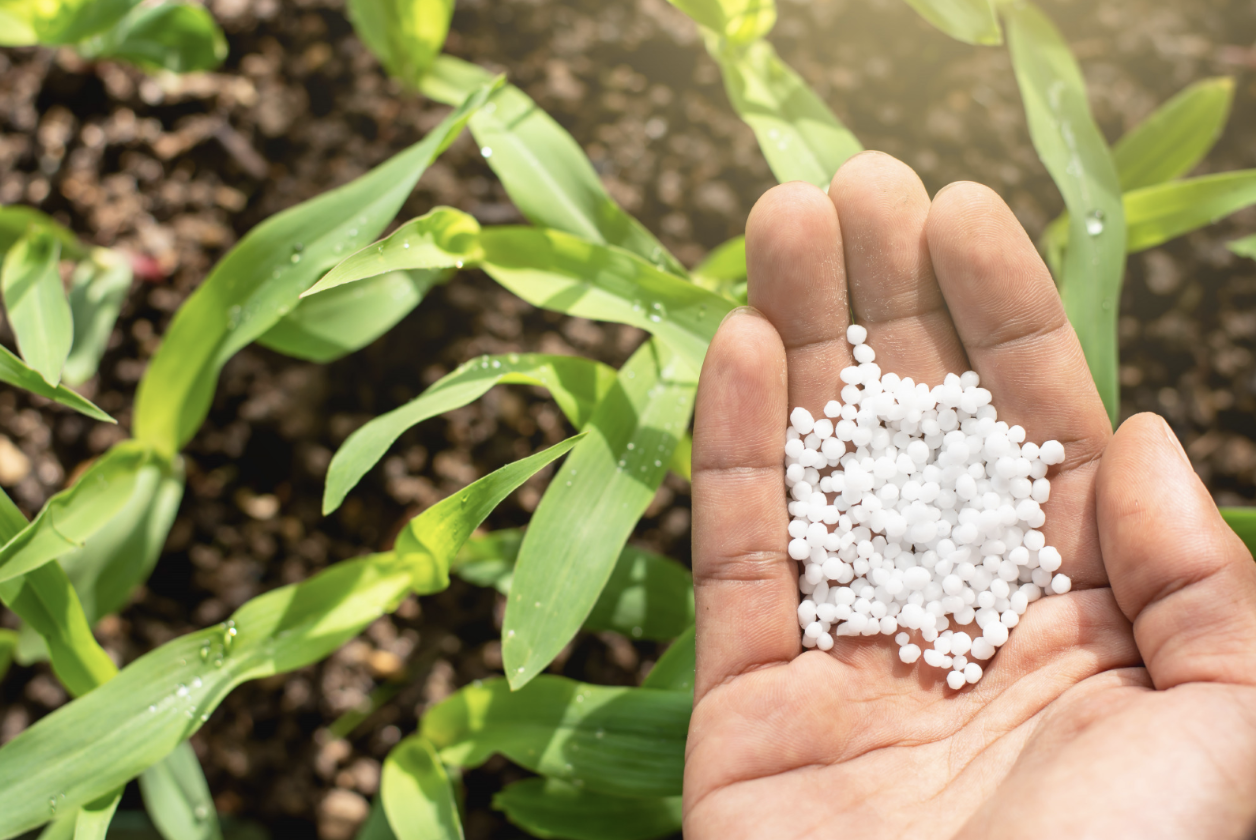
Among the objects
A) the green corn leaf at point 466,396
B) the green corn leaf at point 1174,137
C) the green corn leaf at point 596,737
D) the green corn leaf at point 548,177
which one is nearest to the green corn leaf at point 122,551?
the green corn leaf at point 466,396

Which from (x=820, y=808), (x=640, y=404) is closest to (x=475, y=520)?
(x=640, y=404)

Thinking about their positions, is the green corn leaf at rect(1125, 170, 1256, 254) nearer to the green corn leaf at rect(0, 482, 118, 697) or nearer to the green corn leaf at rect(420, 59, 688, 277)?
the green corn leaf at rect(420, 59, 688, 277)

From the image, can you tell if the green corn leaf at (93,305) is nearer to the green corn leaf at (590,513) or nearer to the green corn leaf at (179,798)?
the green corn leaf at (179,798)

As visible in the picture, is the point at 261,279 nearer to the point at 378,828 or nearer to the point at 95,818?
the point at 95,818

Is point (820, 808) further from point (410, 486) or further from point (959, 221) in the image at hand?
point (410, 486)

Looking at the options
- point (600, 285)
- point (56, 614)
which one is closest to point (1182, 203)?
point (600, 285)

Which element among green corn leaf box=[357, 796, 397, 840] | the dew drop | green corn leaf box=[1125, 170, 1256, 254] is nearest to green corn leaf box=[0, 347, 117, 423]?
green corn leaf box=[357, 796, 397, 840]
